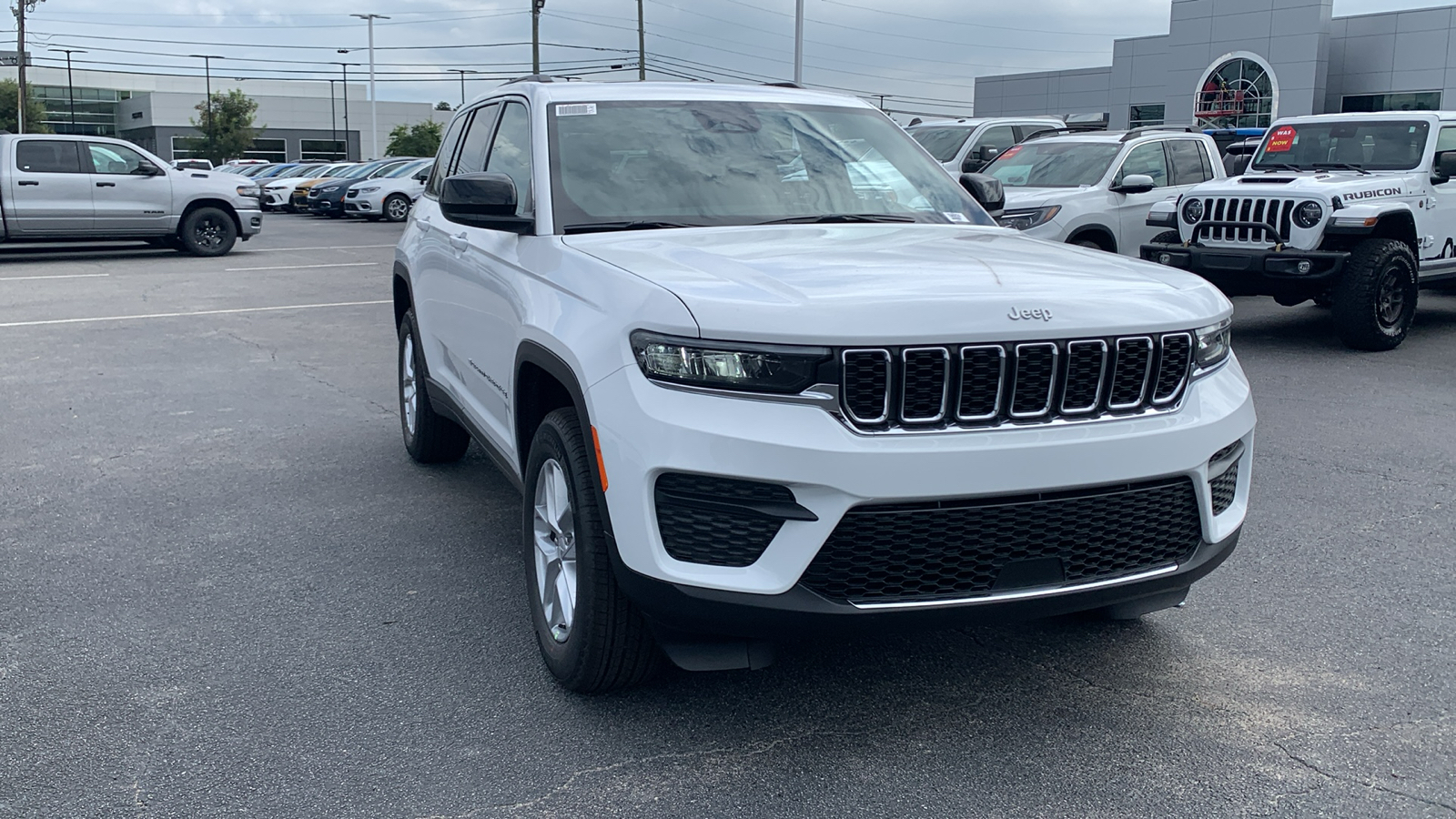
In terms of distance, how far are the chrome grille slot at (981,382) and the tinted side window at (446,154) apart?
355 centimetres

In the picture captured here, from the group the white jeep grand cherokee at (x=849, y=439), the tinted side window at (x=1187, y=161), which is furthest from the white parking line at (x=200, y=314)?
the white jeep grand cherokee at (x=849, y=439)

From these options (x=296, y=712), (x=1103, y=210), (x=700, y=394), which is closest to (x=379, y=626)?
(x=296, y=712)

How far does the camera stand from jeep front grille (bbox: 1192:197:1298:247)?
32.3ft

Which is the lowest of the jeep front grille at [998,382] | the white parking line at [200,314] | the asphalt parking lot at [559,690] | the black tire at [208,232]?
the asphalt parking lot at [559,690]

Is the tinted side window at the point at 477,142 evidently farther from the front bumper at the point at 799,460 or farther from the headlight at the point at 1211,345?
the headlight at the point at 1211,345

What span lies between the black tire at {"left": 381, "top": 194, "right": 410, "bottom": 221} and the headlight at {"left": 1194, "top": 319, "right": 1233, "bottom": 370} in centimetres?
2719

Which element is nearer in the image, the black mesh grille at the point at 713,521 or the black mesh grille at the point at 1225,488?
the black mesh grille at the point at 713,521

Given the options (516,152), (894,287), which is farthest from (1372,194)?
(894,287)

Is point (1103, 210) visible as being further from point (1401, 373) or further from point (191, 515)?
point (191, 515)

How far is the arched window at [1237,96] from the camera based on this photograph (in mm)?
38625

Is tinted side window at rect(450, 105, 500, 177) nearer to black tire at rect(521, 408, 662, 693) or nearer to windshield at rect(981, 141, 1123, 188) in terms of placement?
black tire at rect(521, 408, 662, 693)

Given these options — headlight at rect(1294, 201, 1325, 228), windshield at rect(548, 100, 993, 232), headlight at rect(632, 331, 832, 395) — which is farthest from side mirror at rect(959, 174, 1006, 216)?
headlight at rect(1294, 201, 1325, 228)

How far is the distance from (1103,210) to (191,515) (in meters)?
8.87

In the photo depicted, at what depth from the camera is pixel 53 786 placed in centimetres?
305
